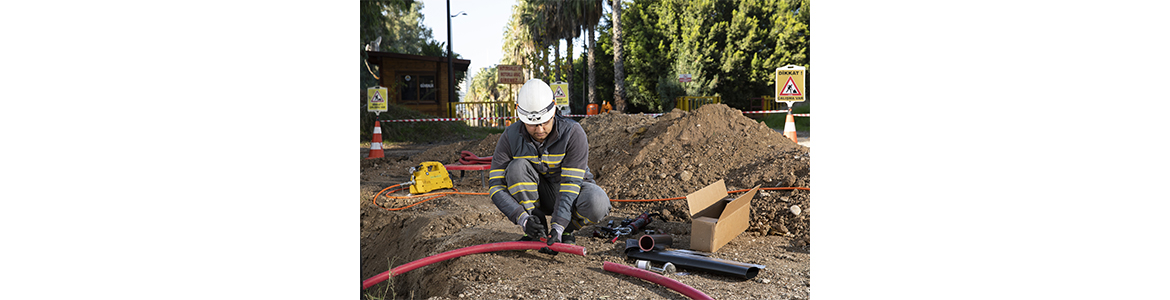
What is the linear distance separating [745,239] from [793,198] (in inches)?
37.4

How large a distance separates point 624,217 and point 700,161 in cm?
157

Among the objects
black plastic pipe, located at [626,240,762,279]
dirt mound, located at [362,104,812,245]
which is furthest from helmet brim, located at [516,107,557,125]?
dirt mound, located at [362,104,812,245]

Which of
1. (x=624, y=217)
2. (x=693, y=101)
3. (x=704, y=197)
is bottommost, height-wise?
(x=624, y=217)

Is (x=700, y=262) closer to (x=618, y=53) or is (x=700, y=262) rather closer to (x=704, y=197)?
(x=704, y=197)

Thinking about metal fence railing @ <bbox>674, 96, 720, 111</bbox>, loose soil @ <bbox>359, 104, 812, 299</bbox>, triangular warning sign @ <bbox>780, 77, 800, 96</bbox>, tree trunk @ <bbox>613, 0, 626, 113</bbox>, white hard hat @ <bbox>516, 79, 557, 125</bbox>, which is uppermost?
tree trunk @ <bbox>613, 0, 626, 113</bbox>

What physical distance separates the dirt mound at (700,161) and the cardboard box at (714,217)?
0.48 meters

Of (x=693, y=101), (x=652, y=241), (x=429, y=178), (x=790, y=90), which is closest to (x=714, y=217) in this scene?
(x=652, y=241)

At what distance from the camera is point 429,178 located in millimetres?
6180

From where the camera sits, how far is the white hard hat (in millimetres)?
3109

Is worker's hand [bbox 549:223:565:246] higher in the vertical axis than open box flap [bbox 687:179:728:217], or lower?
lower

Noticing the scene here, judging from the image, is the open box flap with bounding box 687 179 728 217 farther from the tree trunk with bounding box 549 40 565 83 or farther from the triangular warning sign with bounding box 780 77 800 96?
the tree trunk with bounding box 549 40 565 83

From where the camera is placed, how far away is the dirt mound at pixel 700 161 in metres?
4.80

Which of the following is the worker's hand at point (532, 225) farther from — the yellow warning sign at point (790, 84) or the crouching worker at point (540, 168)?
the yellow warning sign at point (790, 84)

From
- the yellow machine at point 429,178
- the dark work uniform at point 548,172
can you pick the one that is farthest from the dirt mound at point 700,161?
the yellow machine at point 429,178
